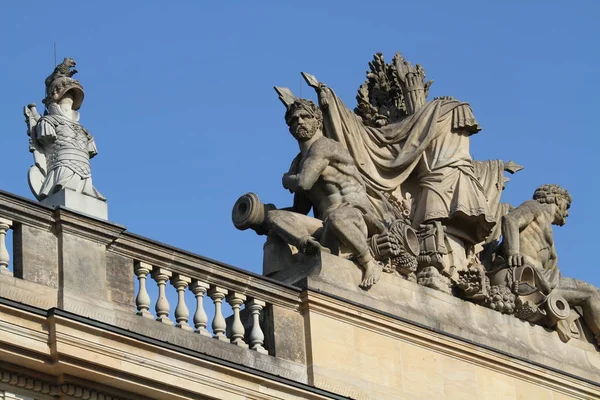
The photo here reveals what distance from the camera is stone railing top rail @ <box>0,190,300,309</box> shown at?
1877 cm

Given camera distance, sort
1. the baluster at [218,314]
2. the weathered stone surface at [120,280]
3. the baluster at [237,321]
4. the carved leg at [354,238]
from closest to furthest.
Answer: the weathered stone surface at [120,280] < the baluster at [218,314] < the baluster at [237,321] < the carved leg at [354,238]

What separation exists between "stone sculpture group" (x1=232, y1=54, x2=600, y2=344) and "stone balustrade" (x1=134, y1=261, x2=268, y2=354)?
1.39 meters

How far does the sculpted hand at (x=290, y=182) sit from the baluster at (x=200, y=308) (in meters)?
2.59

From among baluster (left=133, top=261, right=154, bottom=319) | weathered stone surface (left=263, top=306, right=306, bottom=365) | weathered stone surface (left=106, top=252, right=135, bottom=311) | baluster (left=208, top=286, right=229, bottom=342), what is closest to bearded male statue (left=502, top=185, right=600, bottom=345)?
weathered stone surface (left=263, top=306, right=306, bottom=365)

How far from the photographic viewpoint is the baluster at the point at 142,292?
19.3 m

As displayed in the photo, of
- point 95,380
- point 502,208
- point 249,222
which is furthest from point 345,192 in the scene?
point 95,380

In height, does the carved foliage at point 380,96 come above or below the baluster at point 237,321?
above

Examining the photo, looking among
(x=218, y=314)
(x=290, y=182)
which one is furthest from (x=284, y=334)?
(x=290, y=182)

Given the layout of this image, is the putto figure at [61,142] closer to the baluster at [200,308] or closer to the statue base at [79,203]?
the statue base at [79,203]

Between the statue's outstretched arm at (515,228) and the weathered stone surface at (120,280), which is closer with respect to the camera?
the weathered stone surface at (120,280)

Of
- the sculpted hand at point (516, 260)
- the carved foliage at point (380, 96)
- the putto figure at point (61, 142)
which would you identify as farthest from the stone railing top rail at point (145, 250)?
the carved foliage at point (380, 96)

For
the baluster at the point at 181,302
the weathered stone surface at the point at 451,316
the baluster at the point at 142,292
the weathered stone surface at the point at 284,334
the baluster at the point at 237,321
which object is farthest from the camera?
the weathered stone surface at the point at 451,316

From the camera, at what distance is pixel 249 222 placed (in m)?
22.2

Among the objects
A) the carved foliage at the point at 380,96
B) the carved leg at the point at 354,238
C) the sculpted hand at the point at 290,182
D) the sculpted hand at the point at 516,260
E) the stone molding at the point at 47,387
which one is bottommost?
the stone molding at the point at 47,387
